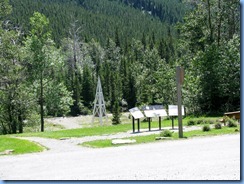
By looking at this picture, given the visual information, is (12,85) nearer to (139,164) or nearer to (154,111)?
(154,111)

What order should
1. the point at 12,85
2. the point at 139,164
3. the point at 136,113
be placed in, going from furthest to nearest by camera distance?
the point at 12,85
the point at 136,113
the point at 139,164

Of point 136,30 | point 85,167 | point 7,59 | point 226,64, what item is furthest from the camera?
point 136,30

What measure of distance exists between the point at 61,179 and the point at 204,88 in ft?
89.2

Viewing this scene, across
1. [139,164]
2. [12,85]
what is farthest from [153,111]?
[12,85]

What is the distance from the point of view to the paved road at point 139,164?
9445 millimetres

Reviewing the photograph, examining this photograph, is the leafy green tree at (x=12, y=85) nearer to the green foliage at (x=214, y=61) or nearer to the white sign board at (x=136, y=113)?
the green foliage at (x=214, y=61)

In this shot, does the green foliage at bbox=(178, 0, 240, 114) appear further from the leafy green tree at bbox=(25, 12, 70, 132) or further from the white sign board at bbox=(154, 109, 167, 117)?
the leafy green tree at bbox=(25, 12, 70, 132)

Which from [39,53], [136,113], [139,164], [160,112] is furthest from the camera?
[39,53]

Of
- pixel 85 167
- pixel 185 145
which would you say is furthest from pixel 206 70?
pixel 85 167

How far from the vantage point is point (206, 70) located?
35.2 metres

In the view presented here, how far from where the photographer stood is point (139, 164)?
1085cm

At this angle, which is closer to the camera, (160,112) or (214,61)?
(160,112)

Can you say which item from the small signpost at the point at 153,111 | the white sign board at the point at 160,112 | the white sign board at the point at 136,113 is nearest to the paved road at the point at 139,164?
the white sign board at the point at 136,113

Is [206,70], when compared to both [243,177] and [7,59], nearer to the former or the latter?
[7,59]
